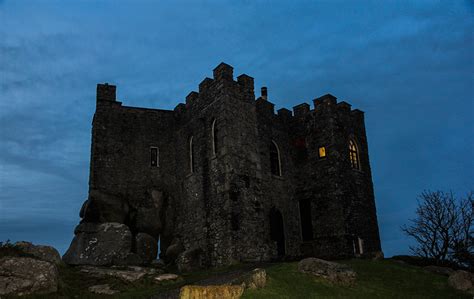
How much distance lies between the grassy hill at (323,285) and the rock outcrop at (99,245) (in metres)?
3.81

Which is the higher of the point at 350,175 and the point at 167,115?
the point at 167,115

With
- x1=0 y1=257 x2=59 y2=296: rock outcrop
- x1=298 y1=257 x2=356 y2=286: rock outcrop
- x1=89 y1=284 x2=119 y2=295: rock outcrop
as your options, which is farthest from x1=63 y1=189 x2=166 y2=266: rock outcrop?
x1=298 y1=257 x2=356 y2=286: rock outcrop

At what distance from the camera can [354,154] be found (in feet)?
93.7

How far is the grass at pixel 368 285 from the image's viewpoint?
12.9 meters

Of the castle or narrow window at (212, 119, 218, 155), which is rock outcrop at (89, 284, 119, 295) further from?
narrow window at (212, 119, 218, 155)

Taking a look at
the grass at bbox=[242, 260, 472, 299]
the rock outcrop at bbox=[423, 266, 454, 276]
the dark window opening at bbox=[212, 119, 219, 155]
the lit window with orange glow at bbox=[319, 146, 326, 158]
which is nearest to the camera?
the grass at bbox=[242, 260, 472, 299]

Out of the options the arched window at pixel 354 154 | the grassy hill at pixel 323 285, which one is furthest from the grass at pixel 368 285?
the arched window at pixel 354 154

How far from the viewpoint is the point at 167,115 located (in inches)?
1171

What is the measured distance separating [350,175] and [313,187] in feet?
8.04

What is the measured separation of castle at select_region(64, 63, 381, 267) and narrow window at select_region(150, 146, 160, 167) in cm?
7

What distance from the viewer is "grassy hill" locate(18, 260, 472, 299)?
514 inches

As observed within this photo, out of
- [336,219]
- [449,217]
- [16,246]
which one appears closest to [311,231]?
[336,219]

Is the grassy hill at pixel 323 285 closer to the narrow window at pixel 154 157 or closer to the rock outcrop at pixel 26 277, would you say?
the rock outcrop at pixel 26 277

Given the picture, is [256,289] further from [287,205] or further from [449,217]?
[449,217]
